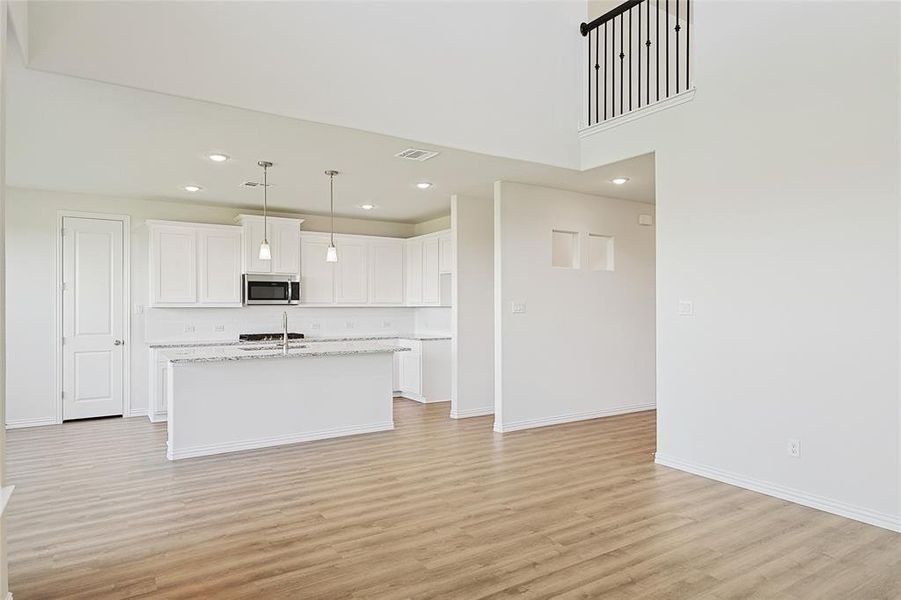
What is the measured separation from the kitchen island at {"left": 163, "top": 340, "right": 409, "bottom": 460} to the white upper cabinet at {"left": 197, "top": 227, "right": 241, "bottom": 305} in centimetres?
161

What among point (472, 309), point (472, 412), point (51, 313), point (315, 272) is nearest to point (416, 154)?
point (472, 309)

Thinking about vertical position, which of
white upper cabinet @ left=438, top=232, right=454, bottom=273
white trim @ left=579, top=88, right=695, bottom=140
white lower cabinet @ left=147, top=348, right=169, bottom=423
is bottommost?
white lower cabinet @ left=147, top=348, right=169, bottom=423

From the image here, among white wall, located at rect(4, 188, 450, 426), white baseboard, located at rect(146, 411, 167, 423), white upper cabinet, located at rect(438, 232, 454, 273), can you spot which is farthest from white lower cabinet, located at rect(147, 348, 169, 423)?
white upper cabinet, located at rect(438, 232, 454, 273)

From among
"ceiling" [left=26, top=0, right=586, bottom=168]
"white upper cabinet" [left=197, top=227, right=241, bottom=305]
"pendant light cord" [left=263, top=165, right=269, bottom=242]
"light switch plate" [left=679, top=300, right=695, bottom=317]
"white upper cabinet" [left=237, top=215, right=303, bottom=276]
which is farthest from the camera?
"white upper cabinet" [left=237, top=215, right=303, bottom=276]

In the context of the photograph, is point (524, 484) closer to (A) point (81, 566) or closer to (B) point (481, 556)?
(B) point (481, 556)

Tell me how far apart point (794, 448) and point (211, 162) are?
5200 millimetres

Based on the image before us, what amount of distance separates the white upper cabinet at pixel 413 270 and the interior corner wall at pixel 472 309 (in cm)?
164

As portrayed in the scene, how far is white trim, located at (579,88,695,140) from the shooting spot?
4559 millimetres

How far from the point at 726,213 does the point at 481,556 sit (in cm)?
304

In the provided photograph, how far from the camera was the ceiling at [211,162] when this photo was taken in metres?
3.75

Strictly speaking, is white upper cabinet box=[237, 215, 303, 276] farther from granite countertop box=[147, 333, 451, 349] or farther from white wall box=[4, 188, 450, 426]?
granite countertop box=[147, 333, 451, 349]

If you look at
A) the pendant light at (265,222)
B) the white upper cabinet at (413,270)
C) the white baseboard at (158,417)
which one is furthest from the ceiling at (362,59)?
the white baseboard at (158,417)

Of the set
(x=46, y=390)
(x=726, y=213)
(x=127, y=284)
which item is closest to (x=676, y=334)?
(x=726, y=213)

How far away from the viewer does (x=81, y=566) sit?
9.37 ft
